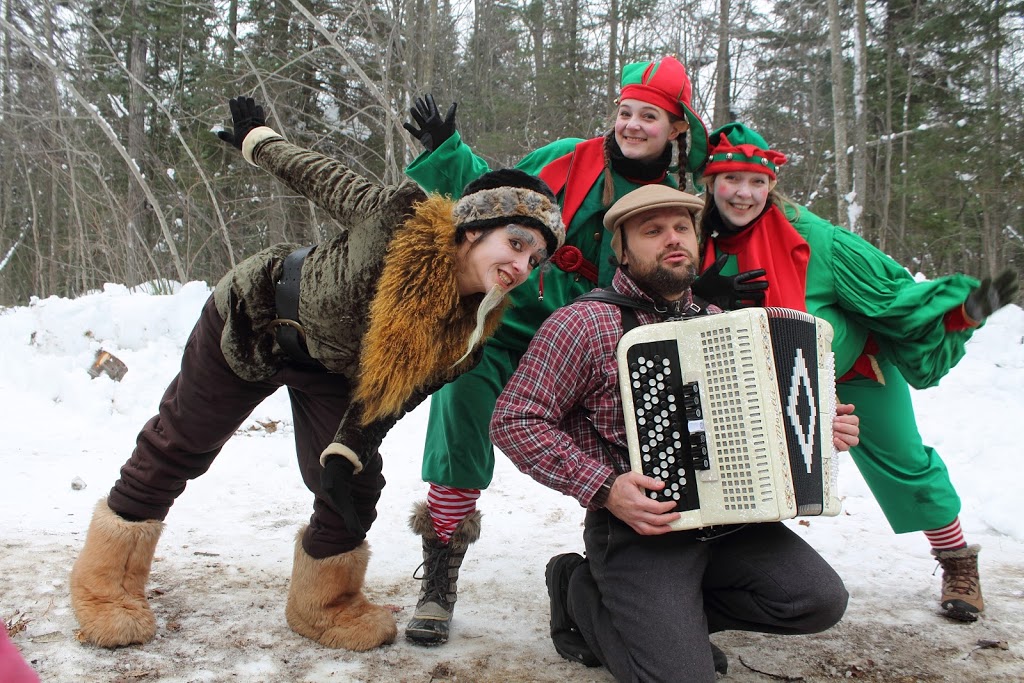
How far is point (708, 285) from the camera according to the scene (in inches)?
105

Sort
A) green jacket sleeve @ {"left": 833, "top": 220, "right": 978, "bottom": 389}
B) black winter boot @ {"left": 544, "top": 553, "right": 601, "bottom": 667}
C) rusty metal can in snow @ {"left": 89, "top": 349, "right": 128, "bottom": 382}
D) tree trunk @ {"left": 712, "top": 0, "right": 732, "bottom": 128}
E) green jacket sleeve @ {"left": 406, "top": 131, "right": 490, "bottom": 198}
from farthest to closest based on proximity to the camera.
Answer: tree trunk @ {"left": 712, "top": 0, "right": 732, "bottom": 128}
rusty metal can in snow @ {"left": 89, "top": 349, "right": 128, "bottom": 382}
green jacket sleeve @ {"left": 406, "top": 131, "right": 490, "bottom": 198}
green jacket sleeve @ {"left": 833, "top": 220, "right": 978, "bottom": 389}
black winter boot @ {"left": 544, "top": 553, "right": 601, "bottom": 667}

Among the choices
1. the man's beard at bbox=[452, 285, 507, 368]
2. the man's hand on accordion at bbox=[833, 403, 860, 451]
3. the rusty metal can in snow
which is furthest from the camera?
the rusty metal can in snow

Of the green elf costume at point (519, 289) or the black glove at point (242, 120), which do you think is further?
the green elf costume at point (519, 289)

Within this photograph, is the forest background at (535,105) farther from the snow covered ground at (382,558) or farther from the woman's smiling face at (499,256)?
the woman's smiling face at (499,256)

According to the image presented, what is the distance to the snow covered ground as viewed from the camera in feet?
8.12

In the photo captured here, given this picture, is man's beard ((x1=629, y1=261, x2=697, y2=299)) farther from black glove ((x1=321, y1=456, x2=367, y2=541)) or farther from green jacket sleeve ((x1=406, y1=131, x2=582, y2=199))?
black glove ((x1=321, y1=456, x2=367, y2=541))

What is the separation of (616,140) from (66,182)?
916 cm

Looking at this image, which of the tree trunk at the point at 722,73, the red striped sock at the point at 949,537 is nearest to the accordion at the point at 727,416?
the red striped sock at the point at 949,537

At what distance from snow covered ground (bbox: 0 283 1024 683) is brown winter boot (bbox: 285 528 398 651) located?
0.06m

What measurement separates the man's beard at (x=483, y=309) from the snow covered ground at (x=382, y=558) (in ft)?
3.38

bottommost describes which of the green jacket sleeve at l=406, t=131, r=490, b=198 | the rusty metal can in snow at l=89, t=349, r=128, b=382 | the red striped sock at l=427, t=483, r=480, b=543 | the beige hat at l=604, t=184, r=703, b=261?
the red striped sock at l=427, t=483, r=480, b=543

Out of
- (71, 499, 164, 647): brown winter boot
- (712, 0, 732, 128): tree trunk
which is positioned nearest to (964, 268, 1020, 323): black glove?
(71, 499, 164, 647): brown winter boot

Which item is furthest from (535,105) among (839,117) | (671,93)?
(671,93)

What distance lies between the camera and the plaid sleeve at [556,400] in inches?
91.9
